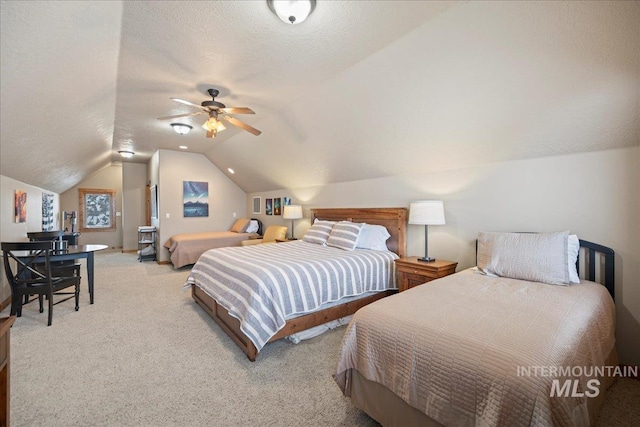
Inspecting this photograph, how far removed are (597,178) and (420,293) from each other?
→ 6.15ft

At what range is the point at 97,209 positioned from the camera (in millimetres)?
8664

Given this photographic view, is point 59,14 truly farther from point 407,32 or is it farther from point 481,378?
point 481,378

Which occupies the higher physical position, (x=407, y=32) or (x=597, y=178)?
(x=407, y=32)

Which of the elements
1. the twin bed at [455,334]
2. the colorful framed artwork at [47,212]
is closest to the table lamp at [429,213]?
the twin bed at [455,334]

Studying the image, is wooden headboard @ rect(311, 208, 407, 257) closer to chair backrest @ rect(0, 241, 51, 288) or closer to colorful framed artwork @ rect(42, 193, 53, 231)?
chair backrest @ rect(0, 241, 51, 288)

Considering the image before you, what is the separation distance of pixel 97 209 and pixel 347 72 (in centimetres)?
940

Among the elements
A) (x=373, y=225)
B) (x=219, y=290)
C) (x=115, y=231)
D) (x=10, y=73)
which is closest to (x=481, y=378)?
(x=219, y=290)

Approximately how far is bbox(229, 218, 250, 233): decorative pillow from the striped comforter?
10.5 ft

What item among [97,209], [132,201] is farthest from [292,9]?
[97,209]

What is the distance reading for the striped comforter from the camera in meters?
2.41

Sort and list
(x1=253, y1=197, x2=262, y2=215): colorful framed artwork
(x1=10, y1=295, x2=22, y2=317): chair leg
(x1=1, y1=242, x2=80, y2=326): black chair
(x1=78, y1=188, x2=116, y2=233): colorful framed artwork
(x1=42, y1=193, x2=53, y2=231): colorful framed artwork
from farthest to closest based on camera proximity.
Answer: (x1=78, y1=188, x2=116, y2=233): colorful framed artwork → (x1=253, y1=197, x2=262, y2=215): colorful framed artwork → (x1=42, y1=193, x2=53, y2=231): colorful framed artwork → (x1=10, y1=295, x2=22, y2=317): chair leg → (x1=1, y1=242, x2=80, y2=326): black chair

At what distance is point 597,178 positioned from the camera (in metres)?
2.33

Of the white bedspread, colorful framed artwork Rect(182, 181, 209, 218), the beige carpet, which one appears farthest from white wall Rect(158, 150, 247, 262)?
the white bedspread

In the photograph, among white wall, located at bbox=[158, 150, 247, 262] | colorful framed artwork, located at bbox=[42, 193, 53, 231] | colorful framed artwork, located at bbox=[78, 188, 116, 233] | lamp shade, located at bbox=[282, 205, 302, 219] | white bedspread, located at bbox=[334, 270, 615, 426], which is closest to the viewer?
white bedspread, located at bbox=[334, 270, 615, 426]
